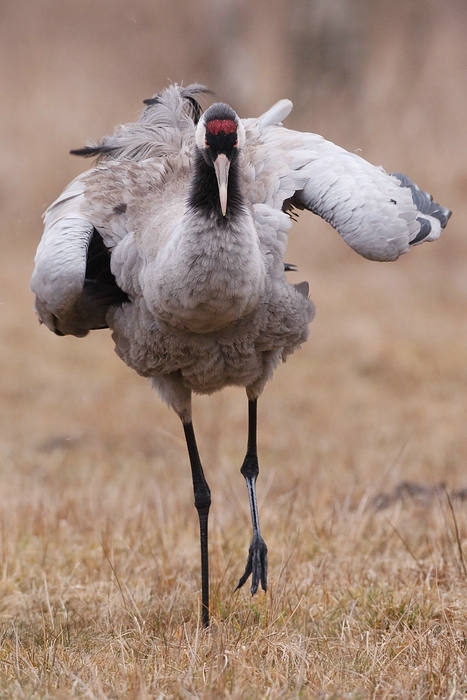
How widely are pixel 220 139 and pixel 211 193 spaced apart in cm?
19

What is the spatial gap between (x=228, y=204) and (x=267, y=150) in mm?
805

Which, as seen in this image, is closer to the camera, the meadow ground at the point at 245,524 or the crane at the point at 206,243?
the meadow ground at the point at 245,524

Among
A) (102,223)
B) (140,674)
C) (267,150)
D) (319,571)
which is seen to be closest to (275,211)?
(267,150)

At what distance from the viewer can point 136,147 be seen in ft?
15.3

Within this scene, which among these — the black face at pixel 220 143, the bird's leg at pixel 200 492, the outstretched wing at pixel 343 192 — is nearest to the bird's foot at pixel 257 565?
the bird's leg at pixel 200 492

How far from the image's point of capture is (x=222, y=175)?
3.67 meters

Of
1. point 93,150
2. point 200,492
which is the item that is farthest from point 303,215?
point 200,492

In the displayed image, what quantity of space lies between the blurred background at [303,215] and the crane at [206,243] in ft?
4.85

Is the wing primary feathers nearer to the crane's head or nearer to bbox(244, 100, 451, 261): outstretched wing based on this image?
bbox(244, 100, 451, 261): outstretched wing

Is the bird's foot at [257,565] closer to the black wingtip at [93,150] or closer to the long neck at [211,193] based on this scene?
the long neck at [211,193]

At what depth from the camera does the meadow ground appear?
332 cm

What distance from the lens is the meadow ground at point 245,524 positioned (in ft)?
10.9

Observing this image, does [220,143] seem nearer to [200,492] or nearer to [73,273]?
[73,273]

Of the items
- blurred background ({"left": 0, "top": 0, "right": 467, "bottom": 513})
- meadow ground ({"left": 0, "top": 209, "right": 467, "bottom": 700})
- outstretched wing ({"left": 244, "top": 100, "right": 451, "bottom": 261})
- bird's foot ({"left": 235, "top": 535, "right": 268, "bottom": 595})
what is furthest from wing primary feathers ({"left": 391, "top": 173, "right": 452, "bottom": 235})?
blurred background ({"left": 0, "top": 0, "right": 467, "bottom": 513})
